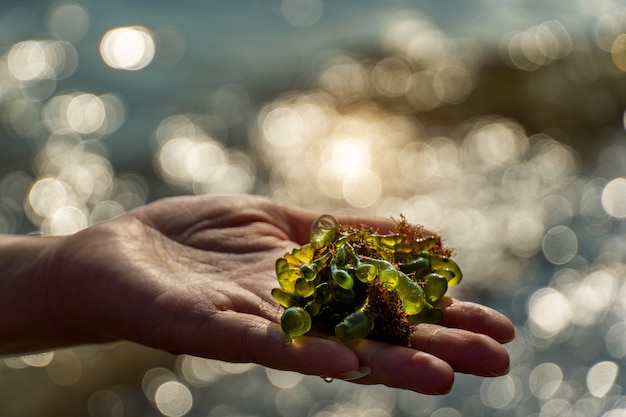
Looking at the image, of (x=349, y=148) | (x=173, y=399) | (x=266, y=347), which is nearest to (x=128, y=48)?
(x=349, y=148)

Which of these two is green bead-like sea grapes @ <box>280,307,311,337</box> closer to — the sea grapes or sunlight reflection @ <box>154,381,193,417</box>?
the sea grapes

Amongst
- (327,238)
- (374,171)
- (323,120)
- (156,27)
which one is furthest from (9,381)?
(156,27)

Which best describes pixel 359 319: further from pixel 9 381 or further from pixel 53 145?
pixel 53 145

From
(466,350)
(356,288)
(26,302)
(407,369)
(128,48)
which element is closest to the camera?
Result: (407,369)

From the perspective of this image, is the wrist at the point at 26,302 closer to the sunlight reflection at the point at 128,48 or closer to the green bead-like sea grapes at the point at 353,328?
the green bead-like sea grapes at the point at 353,328

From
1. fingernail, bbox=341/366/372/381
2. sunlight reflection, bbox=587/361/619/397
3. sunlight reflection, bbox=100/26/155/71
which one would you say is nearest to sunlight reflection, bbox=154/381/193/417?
sunlight reflection, bbox=587/361/619/397

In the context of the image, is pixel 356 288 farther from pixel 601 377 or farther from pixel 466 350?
pixel 601 377
